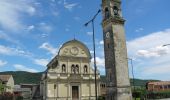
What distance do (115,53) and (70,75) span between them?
58.4 feet

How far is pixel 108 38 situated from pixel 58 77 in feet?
56.8

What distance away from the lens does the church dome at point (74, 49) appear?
5569 centimetres

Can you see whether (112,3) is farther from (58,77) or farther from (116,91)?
(58,77)

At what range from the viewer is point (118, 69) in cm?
3944

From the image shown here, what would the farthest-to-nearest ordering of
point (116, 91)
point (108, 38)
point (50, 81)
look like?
point (50, 81) < point (108, 38) < point (116, 91)

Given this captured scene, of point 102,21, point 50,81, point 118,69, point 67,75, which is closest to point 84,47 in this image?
point 67,75

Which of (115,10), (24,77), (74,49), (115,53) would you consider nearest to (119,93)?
(115,53)

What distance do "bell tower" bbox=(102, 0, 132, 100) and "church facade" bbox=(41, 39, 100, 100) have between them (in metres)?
15.1

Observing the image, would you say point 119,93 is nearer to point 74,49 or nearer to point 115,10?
point 115,10

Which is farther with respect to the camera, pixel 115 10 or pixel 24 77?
pixel 24 77

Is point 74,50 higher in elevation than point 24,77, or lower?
higher

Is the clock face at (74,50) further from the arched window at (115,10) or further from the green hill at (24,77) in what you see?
the green hill at (24,77)

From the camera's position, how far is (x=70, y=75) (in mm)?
54938

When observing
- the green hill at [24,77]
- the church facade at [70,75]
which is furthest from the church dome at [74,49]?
the green hill at [24,77]
